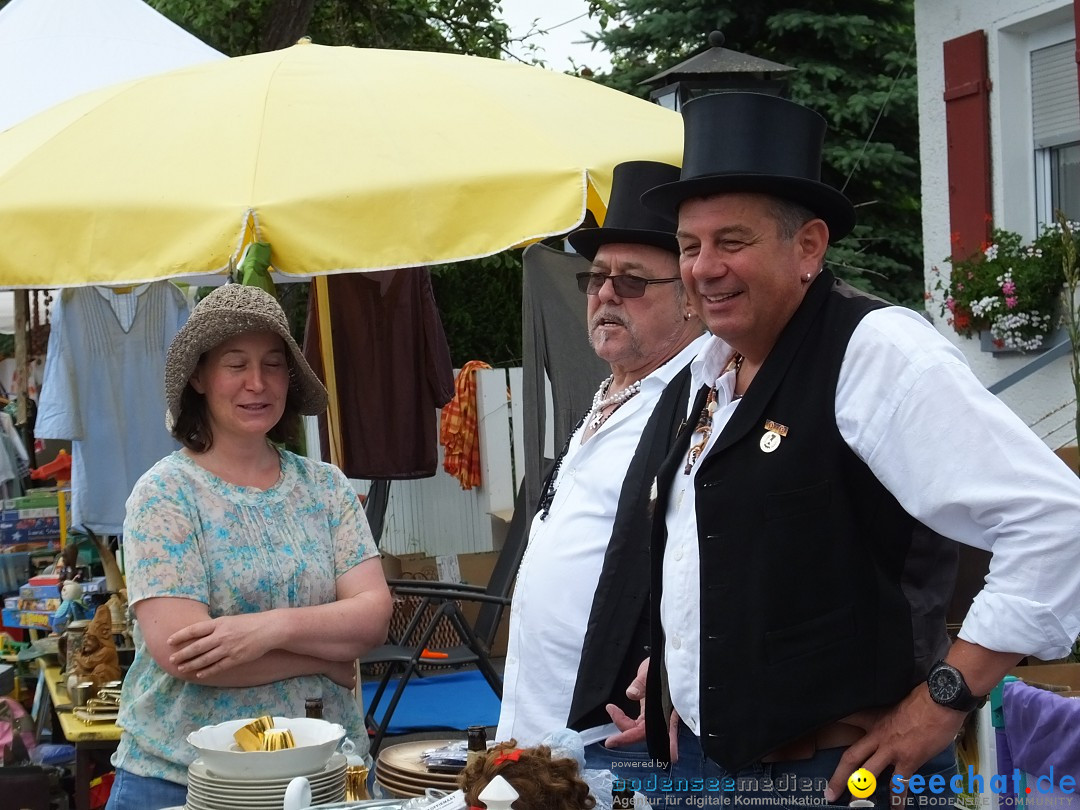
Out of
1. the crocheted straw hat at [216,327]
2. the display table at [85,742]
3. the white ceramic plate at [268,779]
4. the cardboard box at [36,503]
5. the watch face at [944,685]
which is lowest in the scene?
the display table at [85,742]

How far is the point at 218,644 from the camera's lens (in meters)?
2.89

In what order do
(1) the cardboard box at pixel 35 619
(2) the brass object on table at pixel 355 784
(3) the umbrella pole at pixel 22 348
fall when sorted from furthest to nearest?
(3) the umbrella pole at pixel 22 348, (1) the cardboard box at pixel 35 619, (2) the brass object on table at pixel 355 784

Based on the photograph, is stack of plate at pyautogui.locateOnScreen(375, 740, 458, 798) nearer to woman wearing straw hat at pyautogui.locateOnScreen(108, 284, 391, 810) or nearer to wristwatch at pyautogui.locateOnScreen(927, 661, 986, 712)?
woman wearing straw hat at pyautogui.locateOnScreen(108, 284, 391, 810)

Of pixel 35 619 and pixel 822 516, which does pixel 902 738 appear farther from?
pixel 35 619

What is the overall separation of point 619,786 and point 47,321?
6150 mm

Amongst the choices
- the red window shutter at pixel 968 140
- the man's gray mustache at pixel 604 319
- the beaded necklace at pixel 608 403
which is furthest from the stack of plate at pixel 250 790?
the red window shutter at pixel 968 140

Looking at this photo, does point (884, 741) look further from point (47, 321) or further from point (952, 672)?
point (47, 321)

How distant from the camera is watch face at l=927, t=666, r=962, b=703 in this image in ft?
6.35

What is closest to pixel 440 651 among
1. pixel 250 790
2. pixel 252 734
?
pixel 252 734

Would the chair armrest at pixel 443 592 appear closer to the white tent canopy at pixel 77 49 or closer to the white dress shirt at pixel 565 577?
the white dress shirt at pixel 565 577

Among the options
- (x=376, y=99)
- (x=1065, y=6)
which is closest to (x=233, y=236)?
(x=376, y=99)

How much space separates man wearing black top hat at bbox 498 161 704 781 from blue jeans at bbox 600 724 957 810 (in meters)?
0.36

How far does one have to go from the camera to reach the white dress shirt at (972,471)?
73.0 inches

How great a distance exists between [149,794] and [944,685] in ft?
6.20
